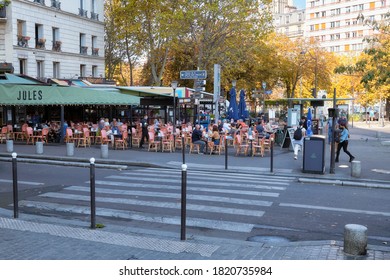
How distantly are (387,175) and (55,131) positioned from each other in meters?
17.5

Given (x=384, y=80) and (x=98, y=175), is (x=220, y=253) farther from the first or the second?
(x=384, y=80)

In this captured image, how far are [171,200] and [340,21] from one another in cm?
10763

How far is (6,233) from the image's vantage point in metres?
7.18

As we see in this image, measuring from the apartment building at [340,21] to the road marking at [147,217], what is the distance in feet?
327

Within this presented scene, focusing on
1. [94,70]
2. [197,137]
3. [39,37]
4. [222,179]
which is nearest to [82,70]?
[94,70]

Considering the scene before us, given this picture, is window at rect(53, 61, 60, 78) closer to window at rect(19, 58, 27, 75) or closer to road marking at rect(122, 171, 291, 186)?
window at rect(19, 58, 27, 75)

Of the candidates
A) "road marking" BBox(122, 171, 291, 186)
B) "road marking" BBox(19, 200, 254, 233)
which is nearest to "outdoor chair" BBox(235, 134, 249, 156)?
"road marking" BBox(122, 171, 291, 186)

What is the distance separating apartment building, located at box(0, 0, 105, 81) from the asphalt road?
64.5 feet

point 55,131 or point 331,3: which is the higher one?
point 331,3

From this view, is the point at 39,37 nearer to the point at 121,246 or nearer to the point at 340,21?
the point at 121,246

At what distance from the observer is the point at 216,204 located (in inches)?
393

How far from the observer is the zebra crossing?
8.66m

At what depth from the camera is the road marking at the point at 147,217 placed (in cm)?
826
